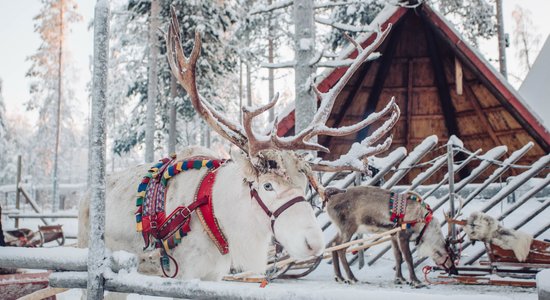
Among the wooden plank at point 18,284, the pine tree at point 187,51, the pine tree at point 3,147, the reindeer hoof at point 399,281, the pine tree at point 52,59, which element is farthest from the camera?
the pine tree at point 3,147

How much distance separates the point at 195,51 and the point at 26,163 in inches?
2012

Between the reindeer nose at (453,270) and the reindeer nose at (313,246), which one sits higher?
the reindeer nose at (313,246)

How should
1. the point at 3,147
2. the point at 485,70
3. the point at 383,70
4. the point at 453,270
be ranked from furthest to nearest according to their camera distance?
the point at 3,147
the point at 383,70
the point at 485,70
the point at 453,270

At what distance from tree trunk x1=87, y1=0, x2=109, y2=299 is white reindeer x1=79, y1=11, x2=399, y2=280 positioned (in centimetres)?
59

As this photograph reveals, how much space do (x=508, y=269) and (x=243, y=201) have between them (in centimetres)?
547

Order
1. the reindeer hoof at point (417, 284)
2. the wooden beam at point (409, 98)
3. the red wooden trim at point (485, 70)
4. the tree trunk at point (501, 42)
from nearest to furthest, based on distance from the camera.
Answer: the reindeer hoof at point (417, 284), the red wooden trim at point (485, 70), the wooden beam at point (409, 98), the tree trunk at point (501, 42)

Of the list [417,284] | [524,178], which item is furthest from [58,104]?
[524,178]

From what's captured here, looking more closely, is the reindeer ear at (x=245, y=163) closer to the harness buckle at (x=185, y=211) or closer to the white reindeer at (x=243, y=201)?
the white reindeer at (x=243, y=201)

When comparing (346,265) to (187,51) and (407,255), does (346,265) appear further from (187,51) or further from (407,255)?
(187,51)

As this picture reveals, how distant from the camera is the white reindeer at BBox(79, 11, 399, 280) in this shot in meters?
2.93

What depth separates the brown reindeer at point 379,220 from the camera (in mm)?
6926

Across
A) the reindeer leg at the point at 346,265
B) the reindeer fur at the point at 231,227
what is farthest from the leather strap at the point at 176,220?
the reindeer leg at the point at 346,265

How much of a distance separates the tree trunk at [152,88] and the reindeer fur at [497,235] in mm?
9168

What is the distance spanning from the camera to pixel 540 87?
55.3 feet
